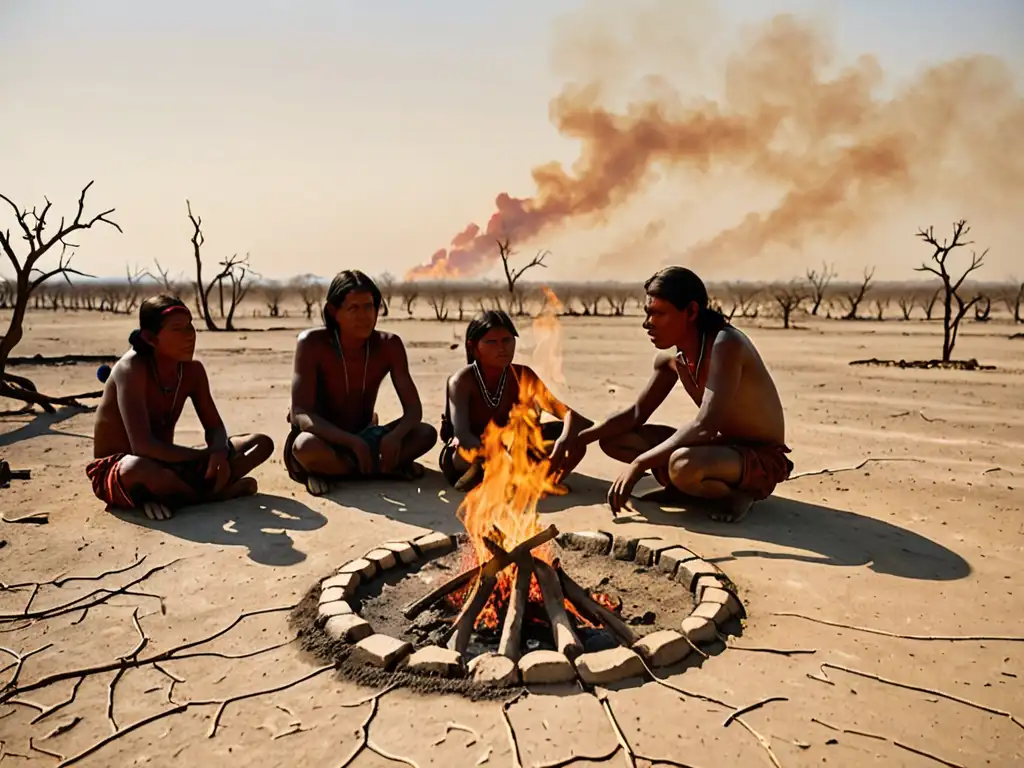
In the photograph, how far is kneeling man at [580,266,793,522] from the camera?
4812mm

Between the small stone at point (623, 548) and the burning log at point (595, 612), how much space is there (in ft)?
2.62

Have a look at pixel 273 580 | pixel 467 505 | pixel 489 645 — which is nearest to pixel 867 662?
pixel 489 645

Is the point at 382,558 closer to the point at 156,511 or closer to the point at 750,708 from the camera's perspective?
the point at 156,511

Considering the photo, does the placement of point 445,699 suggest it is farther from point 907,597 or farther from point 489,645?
point 907,597

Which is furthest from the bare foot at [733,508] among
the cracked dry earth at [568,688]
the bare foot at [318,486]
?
the bare foot at [318,486]

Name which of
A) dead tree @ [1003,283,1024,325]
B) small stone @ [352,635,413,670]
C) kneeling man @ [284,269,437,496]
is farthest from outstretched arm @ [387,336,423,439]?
dead tree @ [1003,283,1024,325]

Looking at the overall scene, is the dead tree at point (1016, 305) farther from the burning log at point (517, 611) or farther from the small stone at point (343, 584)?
the small stone at point (343, 584)

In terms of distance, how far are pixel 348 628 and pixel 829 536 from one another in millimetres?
3117

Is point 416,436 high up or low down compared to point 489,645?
up

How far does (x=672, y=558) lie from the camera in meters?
4.12

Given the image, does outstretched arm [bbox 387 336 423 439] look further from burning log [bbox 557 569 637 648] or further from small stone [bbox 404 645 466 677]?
small stone [bbox 404 645 466 677]

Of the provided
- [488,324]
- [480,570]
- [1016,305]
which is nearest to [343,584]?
[480,570]

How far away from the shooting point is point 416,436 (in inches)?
240

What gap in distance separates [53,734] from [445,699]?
4.69 feet
